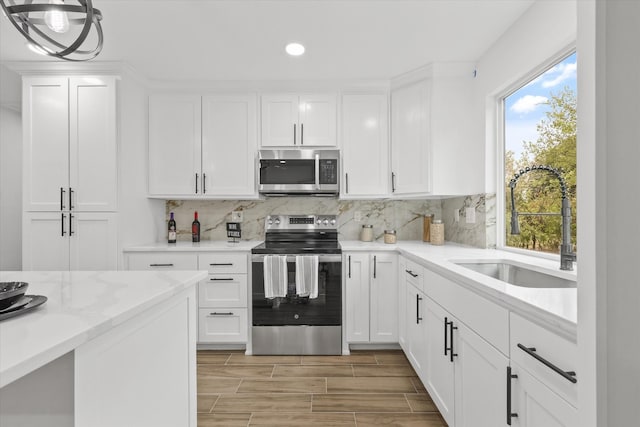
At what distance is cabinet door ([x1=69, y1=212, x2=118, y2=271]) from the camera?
2783 mm

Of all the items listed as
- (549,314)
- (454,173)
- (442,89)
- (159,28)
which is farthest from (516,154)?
(159,28)

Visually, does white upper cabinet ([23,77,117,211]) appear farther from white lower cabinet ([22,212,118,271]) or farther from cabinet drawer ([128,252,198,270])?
cabinet drawer ([128,252,198,270])

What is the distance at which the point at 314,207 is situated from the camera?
3.47 m

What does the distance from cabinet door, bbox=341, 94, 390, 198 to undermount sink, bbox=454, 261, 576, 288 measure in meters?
1.22

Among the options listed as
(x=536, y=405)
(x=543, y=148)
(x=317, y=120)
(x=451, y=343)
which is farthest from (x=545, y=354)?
(x=317, y=120)

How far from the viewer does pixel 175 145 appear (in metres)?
3.16

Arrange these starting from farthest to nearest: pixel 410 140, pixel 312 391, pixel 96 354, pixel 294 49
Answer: pixel 410 140
pixel 294 49
pixel 312 391
pixel 96 354

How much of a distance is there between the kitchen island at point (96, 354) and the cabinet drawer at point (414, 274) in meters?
1.48

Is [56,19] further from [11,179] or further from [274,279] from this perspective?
[11,179]

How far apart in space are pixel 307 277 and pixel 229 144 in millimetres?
1426

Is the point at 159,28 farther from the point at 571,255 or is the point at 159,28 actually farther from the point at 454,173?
the point at 571,255

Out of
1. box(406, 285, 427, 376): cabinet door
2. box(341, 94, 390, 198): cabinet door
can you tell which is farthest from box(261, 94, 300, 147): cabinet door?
box(406, 285, 427, 376): cabinet door

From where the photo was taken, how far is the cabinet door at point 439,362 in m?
1.71
